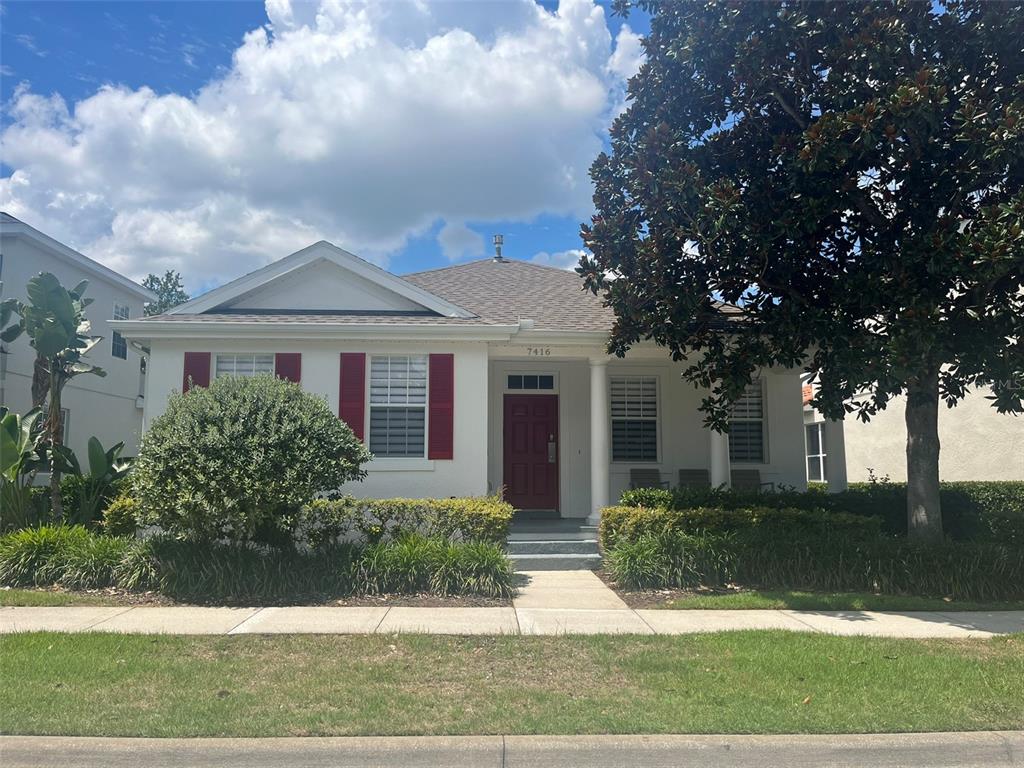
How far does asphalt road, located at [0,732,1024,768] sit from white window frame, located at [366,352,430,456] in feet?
23.6

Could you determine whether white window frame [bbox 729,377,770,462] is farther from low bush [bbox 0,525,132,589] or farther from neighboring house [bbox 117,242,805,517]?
low bush [bbox 0,525,132,589]

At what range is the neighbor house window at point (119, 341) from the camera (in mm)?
20734

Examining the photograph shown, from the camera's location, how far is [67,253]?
715 inches

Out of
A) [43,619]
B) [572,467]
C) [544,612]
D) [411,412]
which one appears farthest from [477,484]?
[43,619]

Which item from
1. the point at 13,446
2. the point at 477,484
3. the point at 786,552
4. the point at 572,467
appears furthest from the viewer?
the point at 572,467

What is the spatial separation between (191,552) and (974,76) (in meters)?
10.5

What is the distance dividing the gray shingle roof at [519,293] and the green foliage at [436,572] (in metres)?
4.16

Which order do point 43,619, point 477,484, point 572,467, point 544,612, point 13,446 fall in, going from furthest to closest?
point 572,467, point 477,484, point 13,446, point 544,612, point 43,619

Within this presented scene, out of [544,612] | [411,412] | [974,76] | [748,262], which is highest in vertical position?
[974,76]

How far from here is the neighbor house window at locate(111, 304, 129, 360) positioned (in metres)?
20.7

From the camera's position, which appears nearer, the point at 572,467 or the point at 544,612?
the point at 544,612

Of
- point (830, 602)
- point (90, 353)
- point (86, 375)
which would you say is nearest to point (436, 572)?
point (830, 602)

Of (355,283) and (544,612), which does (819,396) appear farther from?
(355,283)

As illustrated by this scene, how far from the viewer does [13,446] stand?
415 inches
